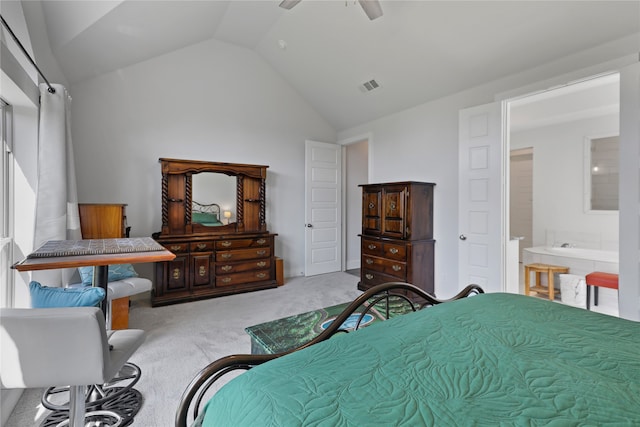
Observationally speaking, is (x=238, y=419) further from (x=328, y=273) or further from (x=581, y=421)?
(x=328, y=273)

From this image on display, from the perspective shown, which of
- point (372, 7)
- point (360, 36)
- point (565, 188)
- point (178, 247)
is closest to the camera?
point (372, 7)

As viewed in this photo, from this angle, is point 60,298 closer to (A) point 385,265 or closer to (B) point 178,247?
(B) point 178,247

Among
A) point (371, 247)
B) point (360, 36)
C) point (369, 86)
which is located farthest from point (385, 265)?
point (360, 36)

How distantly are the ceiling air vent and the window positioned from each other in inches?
149

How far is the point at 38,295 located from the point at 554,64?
4.21 metres

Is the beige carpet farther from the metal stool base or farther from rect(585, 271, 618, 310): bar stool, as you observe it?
rect(585, 271, 618, 310): bar stool

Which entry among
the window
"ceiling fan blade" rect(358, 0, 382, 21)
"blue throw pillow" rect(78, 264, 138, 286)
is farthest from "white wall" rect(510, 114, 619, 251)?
the window

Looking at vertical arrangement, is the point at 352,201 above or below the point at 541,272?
above

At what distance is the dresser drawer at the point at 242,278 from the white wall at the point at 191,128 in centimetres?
70

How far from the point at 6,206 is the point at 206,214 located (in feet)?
7.42

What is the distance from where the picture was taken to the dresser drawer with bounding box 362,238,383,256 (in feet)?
13.9

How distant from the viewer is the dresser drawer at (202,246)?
13.2ft

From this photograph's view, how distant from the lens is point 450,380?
86 centimetres

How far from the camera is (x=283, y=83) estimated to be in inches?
207
